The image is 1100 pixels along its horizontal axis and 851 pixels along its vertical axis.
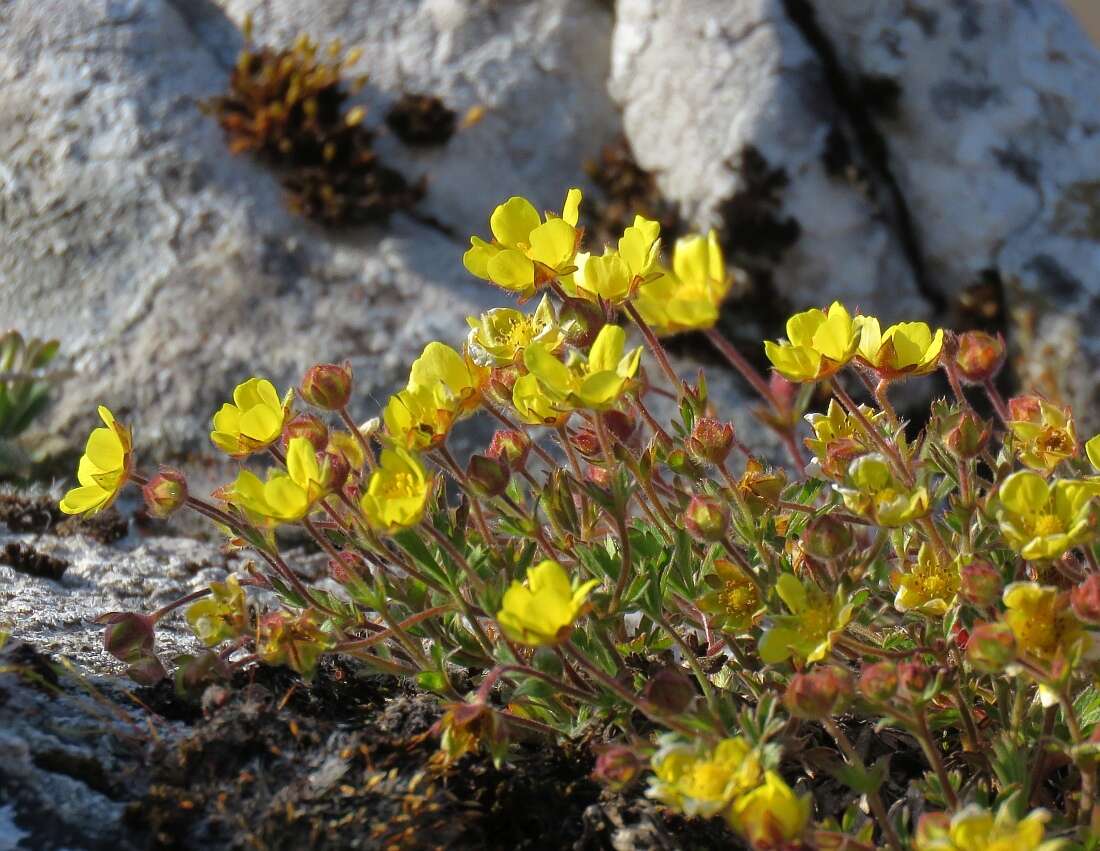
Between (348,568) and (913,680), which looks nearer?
(913,680)

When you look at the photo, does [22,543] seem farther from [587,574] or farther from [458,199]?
[458,199]

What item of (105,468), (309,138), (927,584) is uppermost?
(105,468)

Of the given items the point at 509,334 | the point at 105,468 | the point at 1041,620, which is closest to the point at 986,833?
the point at 1041,620

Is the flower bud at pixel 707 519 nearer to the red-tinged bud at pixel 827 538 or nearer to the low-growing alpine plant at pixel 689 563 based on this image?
the low-growing alpine plant at pixel 689 563

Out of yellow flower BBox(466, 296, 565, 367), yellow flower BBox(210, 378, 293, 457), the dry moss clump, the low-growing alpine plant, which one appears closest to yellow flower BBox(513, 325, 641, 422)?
the low-growing alpine plant

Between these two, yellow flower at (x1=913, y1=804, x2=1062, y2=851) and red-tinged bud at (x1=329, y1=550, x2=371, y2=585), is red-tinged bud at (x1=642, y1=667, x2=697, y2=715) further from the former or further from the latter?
red-tinged bud at (x1=329, y1=550, x2=371, y2=585)

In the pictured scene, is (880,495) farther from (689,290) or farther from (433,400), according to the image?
(433,400)

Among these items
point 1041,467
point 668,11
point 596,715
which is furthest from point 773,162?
point 596,715
